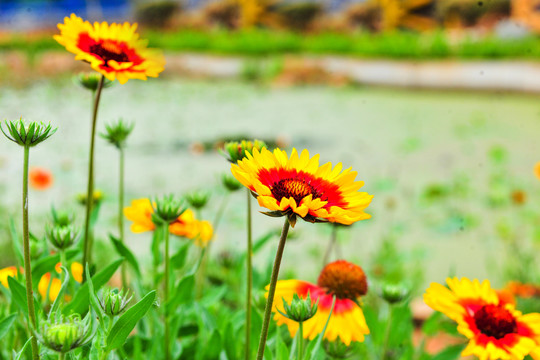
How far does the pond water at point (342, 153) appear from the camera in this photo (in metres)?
1.69

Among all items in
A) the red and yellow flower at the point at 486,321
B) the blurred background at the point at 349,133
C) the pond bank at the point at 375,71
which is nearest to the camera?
the red and yellow flower at the point at 486,321

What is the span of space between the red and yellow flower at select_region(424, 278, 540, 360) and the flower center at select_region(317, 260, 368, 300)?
8cm

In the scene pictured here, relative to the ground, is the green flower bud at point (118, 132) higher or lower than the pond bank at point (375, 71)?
lower

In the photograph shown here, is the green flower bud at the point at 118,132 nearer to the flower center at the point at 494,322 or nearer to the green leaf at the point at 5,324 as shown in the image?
the green leaf at the point at 5,324

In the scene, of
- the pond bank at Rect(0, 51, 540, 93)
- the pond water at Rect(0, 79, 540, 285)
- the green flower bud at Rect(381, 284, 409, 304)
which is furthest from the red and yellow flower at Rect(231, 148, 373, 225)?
the pond bank at Rect(0, 51, 540, 93)

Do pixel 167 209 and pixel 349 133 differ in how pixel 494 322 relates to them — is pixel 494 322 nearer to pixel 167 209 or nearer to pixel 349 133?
pixel 167 209

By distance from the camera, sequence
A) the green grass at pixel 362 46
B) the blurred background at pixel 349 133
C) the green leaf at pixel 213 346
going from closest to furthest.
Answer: the green leaf at pixel 213 346 → the blurred background at pixel 349 133 → the green grass at pixel 362 46

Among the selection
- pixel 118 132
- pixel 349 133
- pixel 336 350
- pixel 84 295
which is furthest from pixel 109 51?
pixel 349 133

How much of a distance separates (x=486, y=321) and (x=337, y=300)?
0.42 ft

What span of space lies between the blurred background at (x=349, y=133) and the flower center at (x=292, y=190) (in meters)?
0.26

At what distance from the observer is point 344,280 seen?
1.82 feet

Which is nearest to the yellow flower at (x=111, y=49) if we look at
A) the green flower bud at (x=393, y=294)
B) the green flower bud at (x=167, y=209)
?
the green flower bud at (x=167, y=209)

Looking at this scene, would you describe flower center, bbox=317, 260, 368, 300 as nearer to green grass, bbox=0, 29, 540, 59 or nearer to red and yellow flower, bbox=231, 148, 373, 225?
red and yellow flower, bbox=231, 148, 373, 225

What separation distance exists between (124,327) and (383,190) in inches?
64.7
